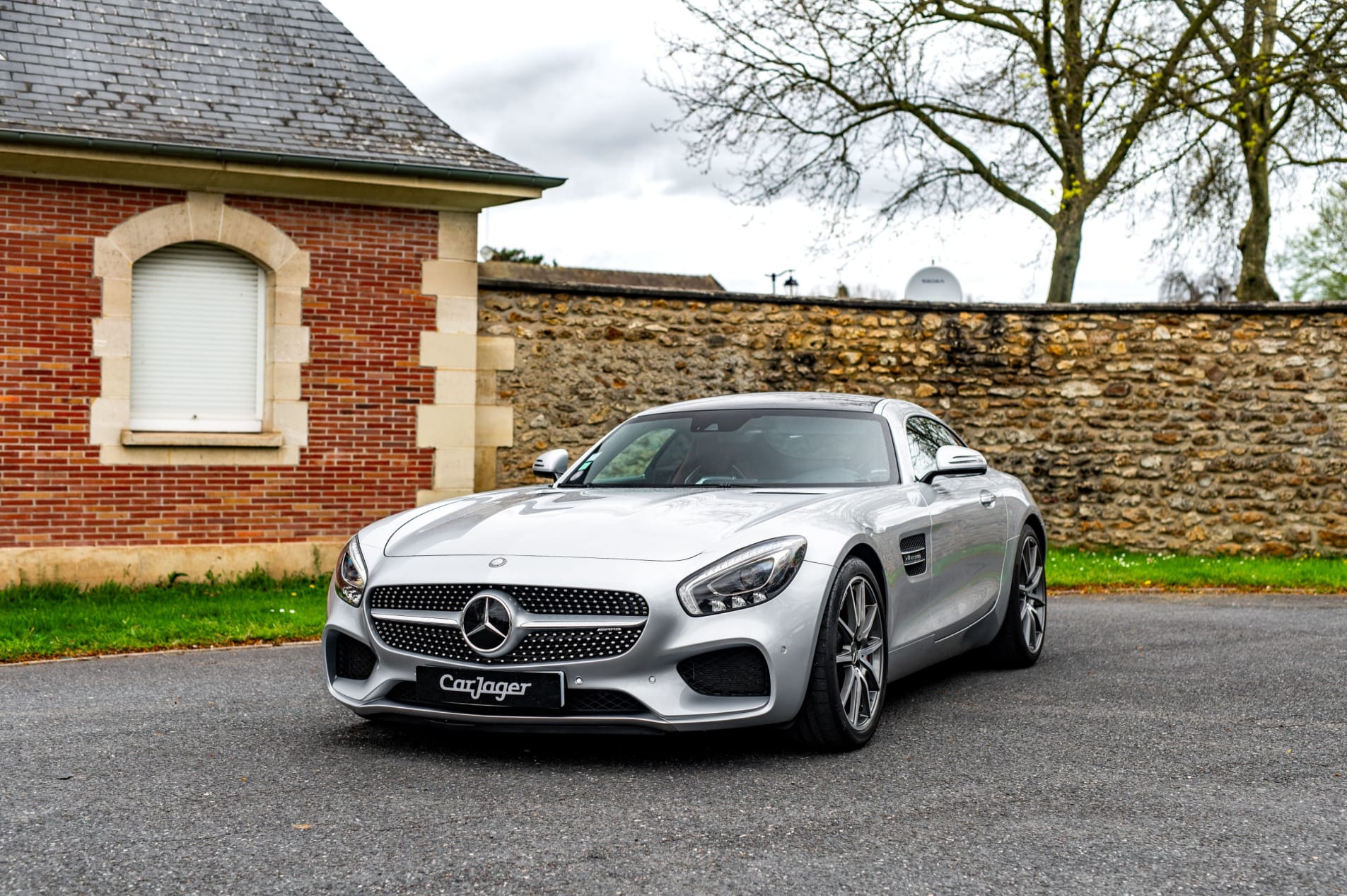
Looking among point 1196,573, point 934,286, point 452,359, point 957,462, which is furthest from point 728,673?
point 934,286

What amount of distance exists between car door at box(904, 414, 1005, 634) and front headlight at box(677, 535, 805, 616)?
1366 mm

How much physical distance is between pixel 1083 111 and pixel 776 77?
4.53 m

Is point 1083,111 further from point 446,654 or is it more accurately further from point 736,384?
point 446,654

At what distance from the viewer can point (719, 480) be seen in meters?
6.12

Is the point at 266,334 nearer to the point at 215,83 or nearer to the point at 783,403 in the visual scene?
the point at 215,83

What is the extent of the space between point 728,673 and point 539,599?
715 mm

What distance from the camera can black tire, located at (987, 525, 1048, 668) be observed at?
7.26 meters

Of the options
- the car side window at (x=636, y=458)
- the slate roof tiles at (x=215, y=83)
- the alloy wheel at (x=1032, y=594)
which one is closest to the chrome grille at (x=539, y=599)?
the car side window at (x=636, y=458)

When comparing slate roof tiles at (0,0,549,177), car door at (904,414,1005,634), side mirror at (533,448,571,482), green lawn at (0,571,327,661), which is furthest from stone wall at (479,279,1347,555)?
side mirror at (533,448,571,482)

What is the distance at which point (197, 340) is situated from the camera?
11648 mm

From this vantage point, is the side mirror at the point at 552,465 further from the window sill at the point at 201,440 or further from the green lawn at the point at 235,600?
the window sill at the point at 201,440

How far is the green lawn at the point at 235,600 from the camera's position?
868cm

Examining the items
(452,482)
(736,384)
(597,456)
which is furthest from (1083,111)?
(597,456)

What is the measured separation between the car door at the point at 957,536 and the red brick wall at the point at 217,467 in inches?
247
